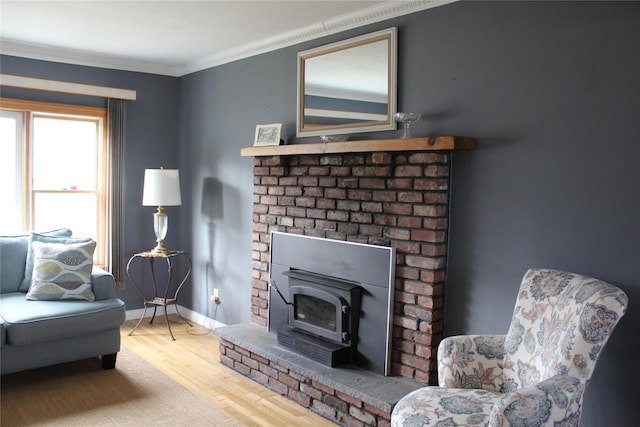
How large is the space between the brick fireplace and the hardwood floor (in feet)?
0.35

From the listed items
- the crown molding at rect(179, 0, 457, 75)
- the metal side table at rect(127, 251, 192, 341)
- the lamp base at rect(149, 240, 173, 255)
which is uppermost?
the crown molding at rect(179, 0, 457, 75)

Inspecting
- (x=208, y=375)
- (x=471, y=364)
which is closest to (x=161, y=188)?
(x=208, y=375)

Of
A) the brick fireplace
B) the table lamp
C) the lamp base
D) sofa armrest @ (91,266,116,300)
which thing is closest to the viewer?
the brick fireplace

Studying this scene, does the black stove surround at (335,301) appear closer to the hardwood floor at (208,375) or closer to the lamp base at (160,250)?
the hardwood floor at (208,375)

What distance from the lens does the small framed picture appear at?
415 centimetres

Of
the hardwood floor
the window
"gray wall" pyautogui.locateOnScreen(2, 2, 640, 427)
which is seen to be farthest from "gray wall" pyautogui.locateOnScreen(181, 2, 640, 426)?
the window

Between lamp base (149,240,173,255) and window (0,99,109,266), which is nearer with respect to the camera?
window (0,99,109,266)

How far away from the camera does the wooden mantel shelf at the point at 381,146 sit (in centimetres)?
285

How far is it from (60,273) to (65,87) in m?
1.74

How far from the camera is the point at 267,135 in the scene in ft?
13.9

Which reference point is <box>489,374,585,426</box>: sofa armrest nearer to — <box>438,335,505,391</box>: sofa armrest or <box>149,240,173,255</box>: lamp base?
<box>438,335,505,391</box>: sofa armrest

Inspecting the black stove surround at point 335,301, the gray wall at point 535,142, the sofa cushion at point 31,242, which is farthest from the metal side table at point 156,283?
the gray wall at point 535,142

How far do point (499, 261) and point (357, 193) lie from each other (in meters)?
0.96

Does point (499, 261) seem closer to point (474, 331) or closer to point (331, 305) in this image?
point (474, 331)
